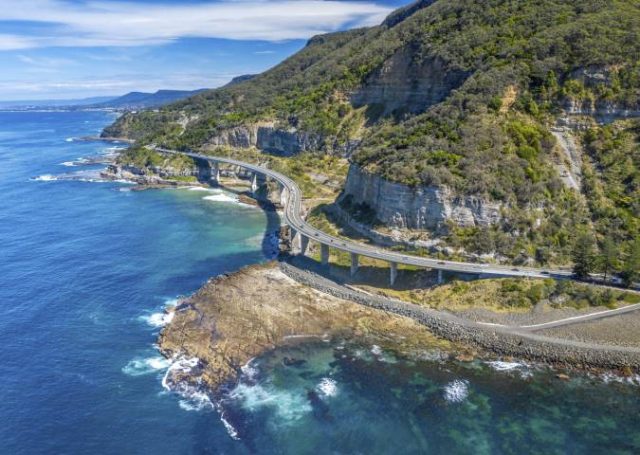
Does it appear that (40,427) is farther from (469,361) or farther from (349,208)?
(349,208)

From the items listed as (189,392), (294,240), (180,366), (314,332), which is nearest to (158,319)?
(180,366)

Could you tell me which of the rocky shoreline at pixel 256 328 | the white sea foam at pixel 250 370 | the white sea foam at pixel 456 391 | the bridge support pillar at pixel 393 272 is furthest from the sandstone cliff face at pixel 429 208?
the white sea foam at pixel 250 370

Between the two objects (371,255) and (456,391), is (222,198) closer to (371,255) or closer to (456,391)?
(371,255)

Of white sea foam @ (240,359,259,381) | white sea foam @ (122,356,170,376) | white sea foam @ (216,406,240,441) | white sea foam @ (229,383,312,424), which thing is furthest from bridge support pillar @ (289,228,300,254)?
white sea foam @ (216,406,240,441)

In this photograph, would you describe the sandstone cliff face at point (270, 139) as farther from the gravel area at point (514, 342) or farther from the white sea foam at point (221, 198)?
the gravel area at point (514, 342)

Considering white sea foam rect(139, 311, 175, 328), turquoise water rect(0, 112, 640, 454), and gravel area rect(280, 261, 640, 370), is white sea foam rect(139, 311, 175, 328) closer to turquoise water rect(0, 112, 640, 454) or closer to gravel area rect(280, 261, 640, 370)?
turquoise water rect(0, 112, 640, 454)

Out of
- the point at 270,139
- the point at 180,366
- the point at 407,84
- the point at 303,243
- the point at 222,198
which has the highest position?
the point at 407,84
